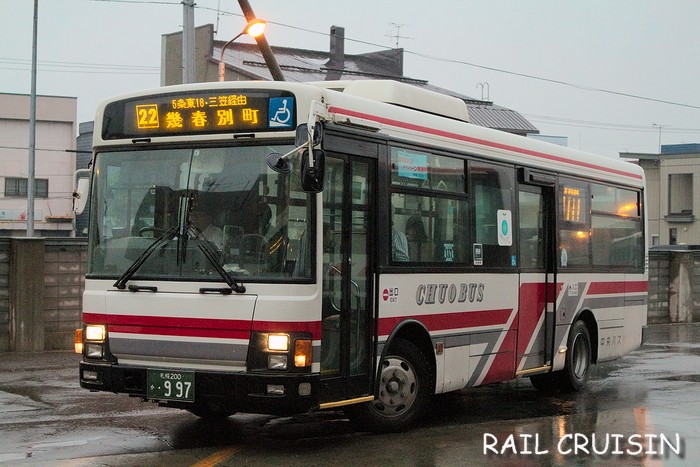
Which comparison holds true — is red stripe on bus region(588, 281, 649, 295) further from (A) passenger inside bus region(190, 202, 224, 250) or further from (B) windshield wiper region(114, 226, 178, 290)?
(B) windshield wiper region(114, 226, 178, 290)

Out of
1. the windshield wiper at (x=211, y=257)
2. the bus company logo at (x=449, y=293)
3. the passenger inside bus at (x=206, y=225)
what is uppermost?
the passenger inside bus at (x=206, y=225)

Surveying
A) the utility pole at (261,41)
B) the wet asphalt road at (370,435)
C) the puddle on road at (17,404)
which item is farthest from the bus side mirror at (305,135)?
the utility pole at (261,41)

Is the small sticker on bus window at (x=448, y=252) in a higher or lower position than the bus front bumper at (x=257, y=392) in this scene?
higher

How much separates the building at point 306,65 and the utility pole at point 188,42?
2533cm

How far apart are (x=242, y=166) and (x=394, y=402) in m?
2.82

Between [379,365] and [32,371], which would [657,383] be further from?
[32,371]

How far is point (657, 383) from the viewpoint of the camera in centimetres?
1471

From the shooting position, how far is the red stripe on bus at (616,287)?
Result: 46.5 ft

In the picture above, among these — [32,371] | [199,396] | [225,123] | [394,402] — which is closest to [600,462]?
[394,402]

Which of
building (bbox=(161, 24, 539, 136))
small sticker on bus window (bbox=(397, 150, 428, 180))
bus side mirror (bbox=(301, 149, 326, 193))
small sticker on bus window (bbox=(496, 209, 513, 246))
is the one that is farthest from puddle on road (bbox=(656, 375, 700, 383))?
building (bbox=(161, 24, 539, 136))

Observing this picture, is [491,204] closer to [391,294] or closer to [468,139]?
[468,139]

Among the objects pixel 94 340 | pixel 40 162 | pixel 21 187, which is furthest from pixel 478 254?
pixel 21 187

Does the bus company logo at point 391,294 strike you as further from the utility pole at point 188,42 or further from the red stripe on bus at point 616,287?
the utility pole at point 188,42

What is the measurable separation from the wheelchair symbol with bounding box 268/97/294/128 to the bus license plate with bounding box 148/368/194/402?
7.31 ft
